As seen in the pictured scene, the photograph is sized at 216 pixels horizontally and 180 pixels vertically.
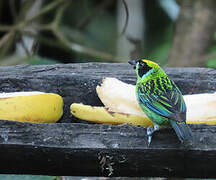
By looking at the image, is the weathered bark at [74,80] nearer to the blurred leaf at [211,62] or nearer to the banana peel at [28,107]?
the banana peel at [28,107]

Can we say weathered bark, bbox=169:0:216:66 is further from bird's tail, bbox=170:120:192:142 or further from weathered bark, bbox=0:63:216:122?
bird's tail, bbox=170:120:192:142

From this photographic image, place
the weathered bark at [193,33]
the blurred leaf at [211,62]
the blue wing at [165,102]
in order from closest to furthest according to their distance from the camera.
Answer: the blue wing at [165,102] → the blurred leaf at [211,62] → the weathered bark at [193,33]

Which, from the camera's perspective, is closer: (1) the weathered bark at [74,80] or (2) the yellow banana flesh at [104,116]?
(2) the yellow banana flesh at [104,116]

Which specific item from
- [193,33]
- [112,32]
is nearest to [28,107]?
[193,33]

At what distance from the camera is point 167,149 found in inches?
78.6

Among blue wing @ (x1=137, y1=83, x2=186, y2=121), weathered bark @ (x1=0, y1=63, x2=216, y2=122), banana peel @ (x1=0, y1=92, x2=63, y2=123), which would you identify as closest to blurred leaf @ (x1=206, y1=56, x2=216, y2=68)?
weathered bark @ (x1=0, y1=63, x2=216, y2=122)

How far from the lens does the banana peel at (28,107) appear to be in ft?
7.34

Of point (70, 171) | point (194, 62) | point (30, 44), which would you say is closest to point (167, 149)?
point (70, 171)

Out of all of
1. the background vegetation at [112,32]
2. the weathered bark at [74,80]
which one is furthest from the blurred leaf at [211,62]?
the weathered bark at [74,80]

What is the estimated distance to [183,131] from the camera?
2.00m

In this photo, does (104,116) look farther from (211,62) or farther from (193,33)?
(193,33)

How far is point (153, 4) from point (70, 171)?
182 inches

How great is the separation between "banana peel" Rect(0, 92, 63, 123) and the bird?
1.59ft

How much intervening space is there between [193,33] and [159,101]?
87.6 inches
